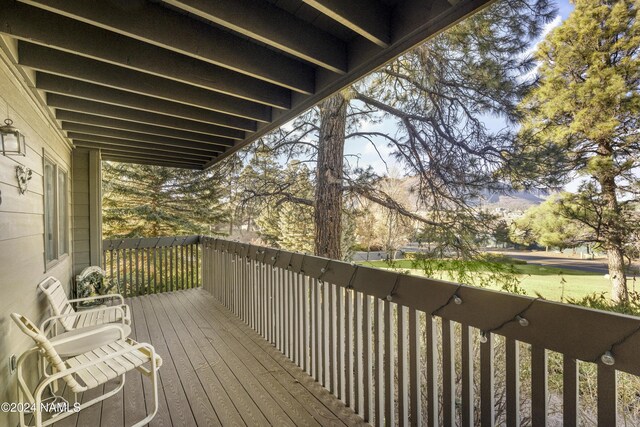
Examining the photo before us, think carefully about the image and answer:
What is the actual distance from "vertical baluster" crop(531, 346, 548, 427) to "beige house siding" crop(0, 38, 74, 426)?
9.38ft

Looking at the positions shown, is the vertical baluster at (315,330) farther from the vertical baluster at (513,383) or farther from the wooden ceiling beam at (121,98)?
the wooden ceiling beam at (121,98)

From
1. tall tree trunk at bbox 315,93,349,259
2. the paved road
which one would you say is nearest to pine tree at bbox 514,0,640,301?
the paved road

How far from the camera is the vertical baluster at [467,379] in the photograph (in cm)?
160

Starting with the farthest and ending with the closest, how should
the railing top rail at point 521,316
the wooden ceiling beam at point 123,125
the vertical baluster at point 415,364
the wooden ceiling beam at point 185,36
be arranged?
1. the wooden ceiling beam at point 123,125
2. the vertical baluster at point 415,364
3. the wooden ceiling beam at point 185,36
4. the railing top rail at point 521,316

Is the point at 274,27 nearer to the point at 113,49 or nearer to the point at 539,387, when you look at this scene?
the point at 113,49

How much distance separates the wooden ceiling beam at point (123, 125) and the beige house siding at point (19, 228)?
237 millimetres

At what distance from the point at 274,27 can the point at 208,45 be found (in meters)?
0.50

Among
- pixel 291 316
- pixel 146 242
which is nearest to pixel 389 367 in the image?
pixel 291 316

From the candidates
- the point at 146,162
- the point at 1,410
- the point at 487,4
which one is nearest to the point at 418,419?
the point at 487,4

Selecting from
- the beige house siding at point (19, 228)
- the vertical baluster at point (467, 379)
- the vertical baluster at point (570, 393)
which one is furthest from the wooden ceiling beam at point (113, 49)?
the vertical baluster at point (570, 393)

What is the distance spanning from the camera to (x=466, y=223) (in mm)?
4535

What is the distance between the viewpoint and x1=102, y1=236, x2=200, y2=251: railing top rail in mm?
5805

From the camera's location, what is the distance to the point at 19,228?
2.21 metres

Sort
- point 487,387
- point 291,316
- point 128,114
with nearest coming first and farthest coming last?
point 487,387 → point 291,316 → point 128,114
